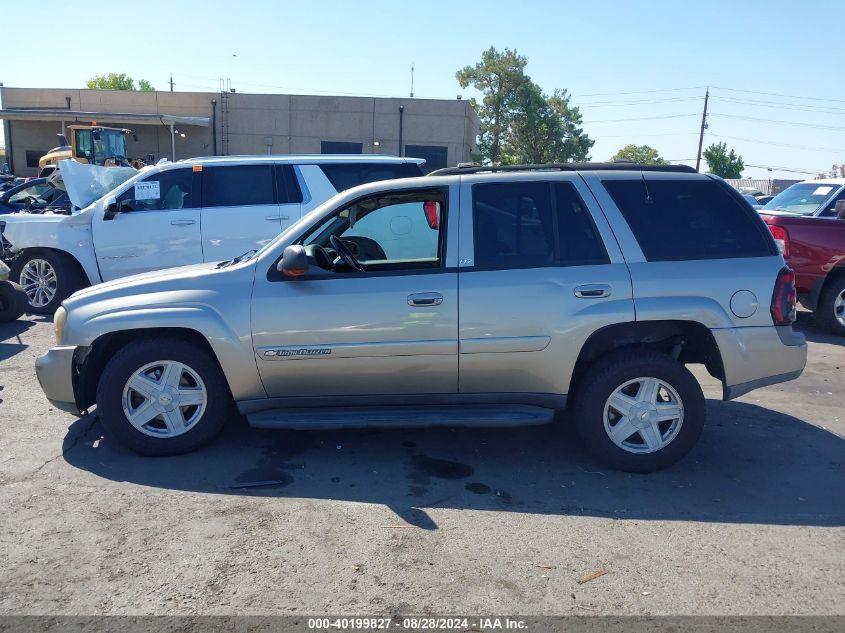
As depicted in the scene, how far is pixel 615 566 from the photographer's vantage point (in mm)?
3516

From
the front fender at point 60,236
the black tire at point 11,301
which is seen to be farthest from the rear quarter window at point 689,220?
the black tire at point 11,301

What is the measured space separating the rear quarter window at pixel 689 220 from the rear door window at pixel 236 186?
5.22 metres

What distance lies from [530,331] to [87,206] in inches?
284

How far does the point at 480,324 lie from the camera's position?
457 cm

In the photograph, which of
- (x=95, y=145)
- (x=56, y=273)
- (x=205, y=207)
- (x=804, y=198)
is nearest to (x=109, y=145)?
(x=95, y=145)

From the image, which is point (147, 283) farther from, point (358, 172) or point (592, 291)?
point (358, 172)

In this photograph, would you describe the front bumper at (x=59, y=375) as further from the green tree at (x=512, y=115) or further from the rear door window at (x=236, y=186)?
the green tree at (x=512, y=115)

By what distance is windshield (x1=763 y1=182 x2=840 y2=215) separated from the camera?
10203mm

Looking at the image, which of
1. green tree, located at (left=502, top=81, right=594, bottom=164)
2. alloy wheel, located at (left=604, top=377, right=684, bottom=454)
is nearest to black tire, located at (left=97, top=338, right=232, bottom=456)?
alloy wheel, located at (left=604, top=377, right=684, bottom=454)

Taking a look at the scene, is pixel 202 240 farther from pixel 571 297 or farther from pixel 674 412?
pixel 674 412

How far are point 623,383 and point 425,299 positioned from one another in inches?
54.9

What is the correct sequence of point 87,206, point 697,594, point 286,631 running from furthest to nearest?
point 87,206, point 697,594, point 286,631

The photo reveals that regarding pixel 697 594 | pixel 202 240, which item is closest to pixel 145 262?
pixel 202 240

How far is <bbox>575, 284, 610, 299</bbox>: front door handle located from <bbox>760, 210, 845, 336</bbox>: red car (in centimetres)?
554
